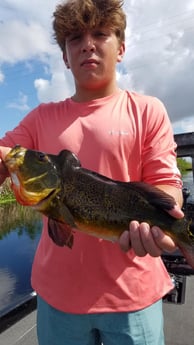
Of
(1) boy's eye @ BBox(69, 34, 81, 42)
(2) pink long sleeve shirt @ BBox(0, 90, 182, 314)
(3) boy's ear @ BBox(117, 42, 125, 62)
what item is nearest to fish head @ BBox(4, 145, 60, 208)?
(2) pink long sleeve shirt @ BBox(0, 90, 182, 314)

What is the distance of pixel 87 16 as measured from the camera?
237 cm

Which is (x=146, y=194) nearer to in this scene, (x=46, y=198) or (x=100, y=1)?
(x=46, y=198)

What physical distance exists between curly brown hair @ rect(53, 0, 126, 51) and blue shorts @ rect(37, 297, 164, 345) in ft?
5.63

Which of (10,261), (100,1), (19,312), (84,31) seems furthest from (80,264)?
(10,261)

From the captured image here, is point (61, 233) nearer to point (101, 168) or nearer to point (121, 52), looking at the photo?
point (101, 168)

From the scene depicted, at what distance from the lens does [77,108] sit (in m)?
2.49

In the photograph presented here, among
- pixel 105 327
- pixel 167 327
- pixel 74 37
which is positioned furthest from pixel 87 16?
pixel 167 327

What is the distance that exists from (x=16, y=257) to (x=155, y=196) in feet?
43.9

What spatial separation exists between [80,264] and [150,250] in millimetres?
556

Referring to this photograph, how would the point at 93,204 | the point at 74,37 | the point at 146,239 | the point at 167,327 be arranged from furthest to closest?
the point at 167,327
the point at 74,37
the point at 93,204
the point at 146,239

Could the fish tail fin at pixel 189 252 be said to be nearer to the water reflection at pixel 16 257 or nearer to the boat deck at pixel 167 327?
the boat deck at pixel 167 327

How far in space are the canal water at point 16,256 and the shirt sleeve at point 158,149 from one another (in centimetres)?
332

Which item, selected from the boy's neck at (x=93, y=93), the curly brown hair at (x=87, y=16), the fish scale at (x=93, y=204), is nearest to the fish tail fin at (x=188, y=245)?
the fish scale at (x=93, y=204)

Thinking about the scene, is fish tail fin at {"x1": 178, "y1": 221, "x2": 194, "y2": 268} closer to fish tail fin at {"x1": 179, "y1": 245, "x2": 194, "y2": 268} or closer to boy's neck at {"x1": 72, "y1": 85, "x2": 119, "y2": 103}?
fish tail fin at {"x1": 179, "y1": 245, "x2": 194, "y2": 268}
